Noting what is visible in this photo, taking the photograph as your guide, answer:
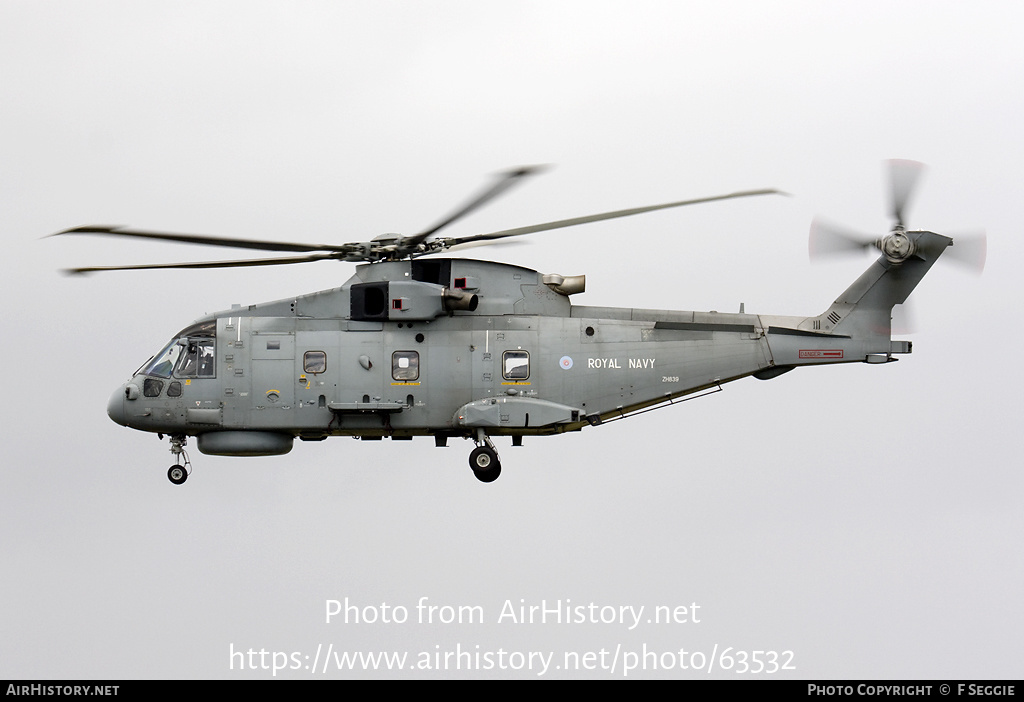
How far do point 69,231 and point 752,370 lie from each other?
1362cm

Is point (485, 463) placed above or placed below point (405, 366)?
below

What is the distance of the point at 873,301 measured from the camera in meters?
29.3

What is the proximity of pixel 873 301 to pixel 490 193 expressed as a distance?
885cm

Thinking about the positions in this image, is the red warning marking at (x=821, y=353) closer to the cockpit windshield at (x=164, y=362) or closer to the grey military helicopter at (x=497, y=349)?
the grey military helicopter at (x=497, y=349)

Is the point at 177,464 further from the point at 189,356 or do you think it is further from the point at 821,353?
the point at 821,353

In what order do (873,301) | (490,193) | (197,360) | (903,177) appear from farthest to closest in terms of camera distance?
1. (197,360)
2. (873,301)
3. (903,177)
4. (490,193)

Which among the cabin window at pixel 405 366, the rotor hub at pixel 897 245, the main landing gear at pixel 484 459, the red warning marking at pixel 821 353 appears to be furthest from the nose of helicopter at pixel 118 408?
the rotor hub at pixel 897 245

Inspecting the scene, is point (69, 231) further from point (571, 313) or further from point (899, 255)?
point (899, 255)

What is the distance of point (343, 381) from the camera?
29.2m

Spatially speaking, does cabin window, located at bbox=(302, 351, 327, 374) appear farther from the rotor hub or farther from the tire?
the rotor hub

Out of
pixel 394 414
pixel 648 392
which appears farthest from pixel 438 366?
pixel 648 392

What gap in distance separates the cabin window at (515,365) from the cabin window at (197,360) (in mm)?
6113

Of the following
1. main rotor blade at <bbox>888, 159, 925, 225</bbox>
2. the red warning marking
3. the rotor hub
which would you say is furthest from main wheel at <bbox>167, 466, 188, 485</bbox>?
main rotor blade at <bbox>888, 159, 925, 225</bbox>

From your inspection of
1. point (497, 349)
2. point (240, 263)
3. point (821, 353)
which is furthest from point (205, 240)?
point (821, 353)
